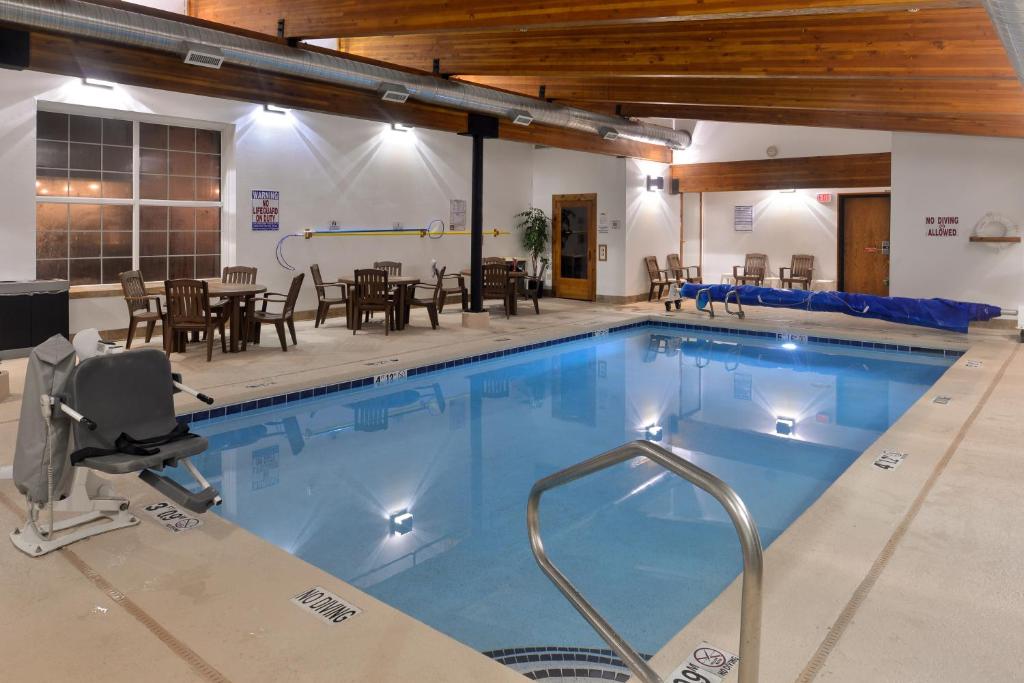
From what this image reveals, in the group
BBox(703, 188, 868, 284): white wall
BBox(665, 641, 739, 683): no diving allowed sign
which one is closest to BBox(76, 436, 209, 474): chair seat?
BBox(665, 641, 739, 683): no diving allowed sign

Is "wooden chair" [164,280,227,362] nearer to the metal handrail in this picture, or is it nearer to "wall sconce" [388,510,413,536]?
"wall sconce" [388,510,413,536]

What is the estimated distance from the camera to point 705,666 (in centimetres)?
244

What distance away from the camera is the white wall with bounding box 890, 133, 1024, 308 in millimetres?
9984

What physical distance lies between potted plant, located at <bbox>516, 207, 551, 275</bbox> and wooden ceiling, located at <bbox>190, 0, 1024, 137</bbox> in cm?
461

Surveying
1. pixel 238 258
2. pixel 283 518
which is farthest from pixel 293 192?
pixel 283 518

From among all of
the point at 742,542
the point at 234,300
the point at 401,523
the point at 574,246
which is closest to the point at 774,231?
the point at 574,246

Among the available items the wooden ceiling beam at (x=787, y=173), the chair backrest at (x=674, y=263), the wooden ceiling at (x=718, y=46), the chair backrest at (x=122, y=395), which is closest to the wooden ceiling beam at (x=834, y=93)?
the wooden ceiling at (x=718, y=46)

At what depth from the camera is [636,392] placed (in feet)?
24.8

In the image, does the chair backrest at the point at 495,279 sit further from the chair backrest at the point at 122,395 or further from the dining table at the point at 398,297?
the chair backrest at the point at 122,395

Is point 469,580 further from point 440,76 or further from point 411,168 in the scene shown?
point 411,168

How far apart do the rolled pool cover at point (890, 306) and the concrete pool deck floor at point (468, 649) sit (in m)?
5.83

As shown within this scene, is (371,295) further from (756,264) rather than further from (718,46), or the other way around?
(756,264)

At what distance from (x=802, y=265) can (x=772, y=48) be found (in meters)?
8.96

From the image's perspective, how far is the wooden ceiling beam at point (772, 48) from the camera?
5501 millimetres
